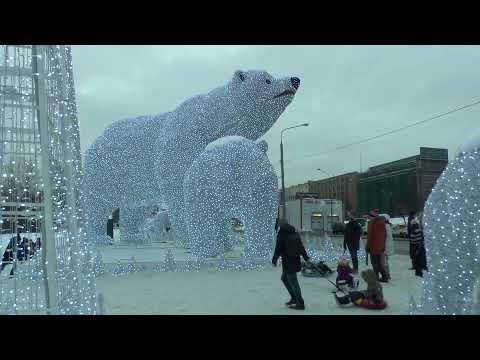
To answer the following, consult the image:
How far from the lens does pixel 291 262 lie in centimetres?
577

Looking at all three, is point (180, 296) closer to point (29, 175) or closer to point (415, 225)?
point (29, 175)

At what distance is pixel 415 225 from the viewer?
8.73 m

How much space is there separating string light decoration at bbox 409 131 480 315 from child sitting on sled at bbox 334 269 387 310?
1.93 meters

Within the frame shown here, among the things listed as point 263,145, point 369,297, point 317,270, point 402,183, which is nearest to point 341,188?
point 402,183

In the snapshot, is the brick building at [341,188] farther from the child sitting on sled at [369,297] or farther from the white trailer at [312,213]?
the child sitting on sled at [369,297]

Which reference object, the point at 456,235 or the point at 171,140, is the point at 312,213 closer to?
the point at 171,140

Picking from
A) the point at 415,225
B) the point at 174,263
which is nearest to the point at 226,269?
the point at 174,263

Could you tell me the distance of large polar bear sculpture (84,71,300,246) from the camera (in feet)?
35.2

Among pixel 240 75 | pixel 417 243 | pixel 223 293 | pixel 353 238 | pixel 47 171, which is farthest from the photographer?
pixel 240 75

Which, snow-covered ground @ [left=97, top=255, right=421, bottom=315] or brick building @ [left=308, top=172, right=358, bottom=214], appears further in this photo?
brick building @ [left=308, top=172, right=358, bottom=214]

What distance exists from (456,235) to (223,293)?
12.7 ft

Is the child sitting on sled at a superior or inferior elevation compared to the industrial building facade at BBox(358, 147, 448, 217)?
inferior

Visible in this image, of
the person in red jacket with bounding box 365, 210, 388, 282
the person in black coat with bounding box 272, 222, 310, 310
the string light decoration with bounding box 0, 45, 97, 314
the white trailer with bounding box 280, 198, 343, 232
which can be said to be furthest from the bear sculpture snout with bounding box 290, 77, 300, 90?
the white trailer with bounding box 280, 198, 343, 232

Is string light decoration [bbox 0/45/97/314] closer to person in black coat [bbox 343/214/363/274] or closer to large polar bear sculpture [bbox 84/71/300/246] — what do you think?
person in black coat [bbox 343/214/363/274]
